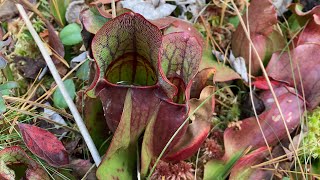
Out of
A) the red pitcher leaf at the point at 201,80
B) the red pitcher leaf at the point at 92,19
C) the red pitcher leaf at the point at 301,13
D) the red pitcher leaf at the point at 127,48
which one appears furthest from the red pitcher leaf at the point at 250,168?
the red pitcher leaf at the point at 92,19

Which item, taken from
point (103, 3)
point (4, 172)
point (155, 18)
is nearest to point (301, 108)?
point (155, 18)

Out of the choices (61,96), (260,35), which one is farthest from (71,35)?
(260,35)

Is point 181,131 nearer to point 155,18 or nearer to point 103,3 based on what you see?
point 155,18

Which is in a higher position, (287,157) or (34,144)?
(34,144)

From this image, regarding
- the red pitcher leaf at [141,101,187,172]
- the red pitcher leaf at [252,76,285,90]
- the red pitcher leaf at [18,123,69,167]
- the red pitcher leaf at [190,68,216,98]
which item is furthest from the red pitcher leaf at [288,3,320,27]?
the red pitcher leaf at [18,123,69,167]

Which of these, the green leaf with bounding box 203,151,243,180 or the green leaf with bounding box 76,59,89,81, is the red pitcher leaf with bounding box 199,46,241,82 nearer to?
the green leaf with bounding box 203,151,243,180

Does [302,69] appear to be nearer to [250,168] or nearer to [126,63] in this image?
[250,168]

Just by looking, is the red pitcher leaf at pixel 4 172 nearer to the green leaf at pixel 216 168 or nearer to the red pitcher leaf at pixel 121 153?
the red pitcher leaf at pixel 121 153
